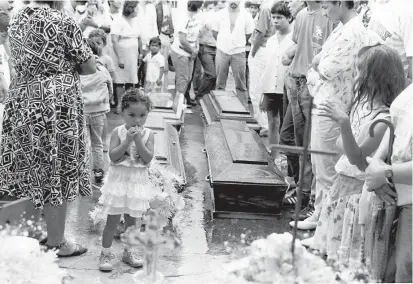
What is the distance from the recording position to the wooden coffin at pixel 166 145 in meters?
5.88

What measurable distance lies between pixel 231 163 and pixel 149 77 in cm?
537

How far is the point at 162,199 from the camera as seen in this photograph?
4.98m

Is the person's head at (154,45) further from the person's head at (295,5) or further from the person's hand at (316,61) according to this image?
the person's hand at (316,61)

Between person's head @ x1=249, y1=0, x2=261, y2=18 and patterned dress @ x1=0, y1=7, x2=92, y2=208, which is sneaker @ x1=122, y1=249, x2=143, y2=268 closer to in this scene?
patterned dress @ x1=0, y1=7, x2=92, y2=208

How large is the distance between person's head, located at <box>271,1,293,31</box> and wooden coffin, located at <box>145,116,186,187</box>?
1685 millimetres

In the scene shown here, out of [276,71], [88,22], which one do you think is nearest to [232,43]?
[88,22]

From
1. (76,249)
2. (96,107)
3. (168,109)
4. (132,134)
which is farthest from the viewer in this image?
(168,109)

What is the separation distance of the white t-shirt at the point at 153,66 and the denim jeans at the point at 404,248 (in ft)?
26.8

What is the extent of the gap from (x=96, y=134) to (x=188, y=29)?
4.63 metres

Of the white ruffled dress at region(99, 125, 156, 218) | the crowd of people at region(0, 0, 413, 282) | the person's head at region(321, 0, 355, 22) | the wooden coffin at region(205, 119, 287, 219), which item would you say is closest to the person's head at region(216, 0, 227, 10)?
the crowd of people at region(0, 0, 413, 282)

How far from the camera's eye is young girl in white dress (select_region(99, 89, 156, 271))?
412 cm

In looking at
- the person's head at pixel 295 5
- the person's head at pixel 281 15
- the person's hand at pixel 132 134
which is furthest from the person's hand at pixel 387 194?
the person's head at pixel 295 5

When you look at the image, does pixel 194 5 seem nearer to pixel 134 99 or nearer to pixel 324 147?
pixel 324 147

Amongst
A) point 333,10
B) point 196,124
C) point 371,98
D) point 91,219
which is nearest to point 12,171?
point 91,219
